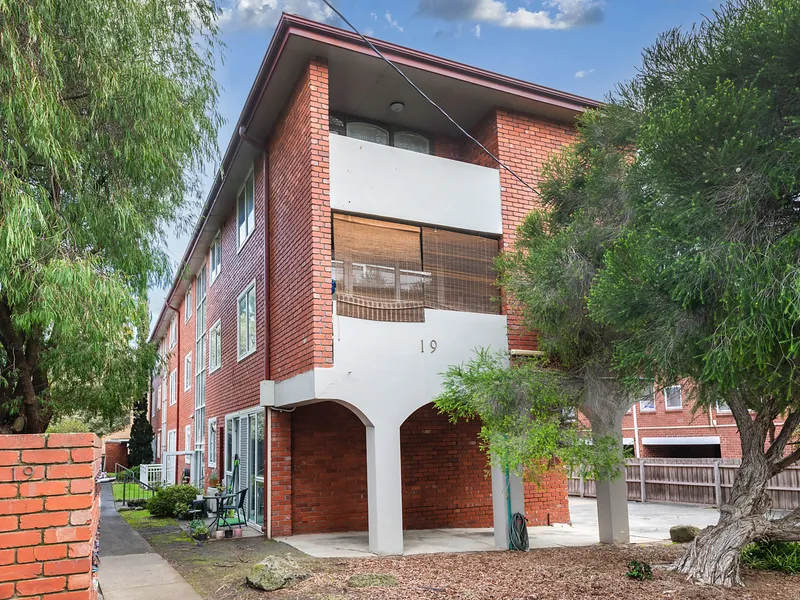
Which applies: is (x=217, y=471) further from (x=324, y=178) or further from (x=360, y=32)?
(x=360, y=32)

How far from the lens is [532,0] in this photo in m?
36.2

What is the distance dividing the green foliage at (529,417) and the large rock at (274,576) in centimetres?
277

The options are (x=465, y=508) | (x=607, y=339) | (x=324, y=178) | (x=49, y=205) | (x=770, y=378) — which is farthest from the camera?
(x=465, y=508)

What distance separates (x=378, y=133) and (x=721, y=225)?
26.1ft

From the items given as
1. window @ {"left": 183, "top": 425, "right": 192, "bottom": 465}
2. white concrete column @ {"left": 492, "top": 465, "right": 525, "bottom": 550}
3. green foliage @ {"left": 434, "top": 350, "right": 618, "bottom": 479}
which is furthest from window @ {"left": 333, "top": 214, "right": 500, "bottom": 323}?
window @ {"left": 183, "top": 425, "right": 192, "bottom": 465}

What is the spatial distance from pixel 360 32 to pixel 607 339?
18.8 feet

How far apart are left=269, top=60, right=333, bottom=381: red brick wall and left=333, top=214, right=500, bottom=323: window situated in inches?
15.9

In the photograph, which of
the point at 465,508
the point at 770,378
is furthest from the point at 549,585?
the point at 465,508

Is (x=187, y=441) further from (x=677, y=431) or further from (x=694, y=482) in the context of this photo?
(x=677, y=431)

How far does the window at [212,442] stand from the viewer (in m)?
Answer: 18.7

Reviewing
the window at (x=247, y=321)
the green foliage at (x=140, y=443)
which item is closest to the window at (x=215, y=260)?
the window at (x=247, y=321)

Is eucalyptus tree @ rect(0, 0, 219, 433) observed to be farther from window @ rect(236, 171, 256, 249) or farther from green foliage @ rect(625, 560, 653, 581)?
green foliage @ rect(625, 560, 653, 581)

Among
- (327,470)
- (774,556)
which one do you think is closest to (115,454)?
(327,470)

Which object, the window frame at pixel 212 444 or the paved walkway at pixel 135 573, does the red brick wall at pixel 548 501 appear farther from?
the window frame at pixel 212 444
